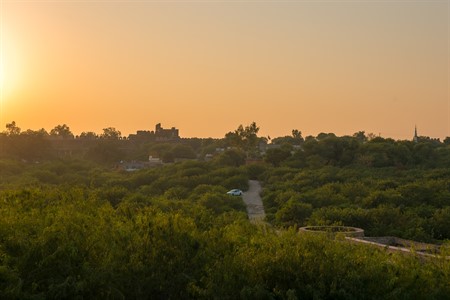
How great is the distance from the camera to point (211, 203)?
158ft

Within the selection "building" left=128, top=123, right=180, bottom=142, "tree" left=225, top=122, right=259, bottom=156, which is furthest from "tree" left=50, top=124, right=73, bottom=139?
"tree" left=225, top=122, right=259, bottom=156

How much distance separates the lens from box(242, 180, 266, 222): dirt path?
50000 millimetres

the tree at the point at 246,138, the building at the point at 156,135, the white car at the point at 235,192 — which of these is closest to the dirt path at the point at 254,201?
the white car at the point at 235,192

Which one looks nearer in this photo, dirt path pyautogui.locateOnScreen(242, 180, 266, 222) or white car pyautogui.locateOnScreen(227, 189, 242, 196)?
dirt path pyautogui.locateOnScreen(242, 180, 266, 222)

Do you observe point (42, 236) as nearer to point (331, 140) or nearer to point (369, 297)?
point (369, 297)

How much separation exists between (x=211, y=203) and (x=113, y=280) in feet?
105

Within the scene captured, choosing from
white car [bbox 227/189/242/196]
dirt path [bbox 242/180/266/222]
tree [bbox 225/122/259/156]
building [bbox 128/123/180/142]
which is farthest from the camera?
building [bbox 128/123/180/142]

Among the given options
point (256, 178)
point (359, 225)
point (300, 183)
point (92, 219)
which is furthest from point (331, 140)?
point (92, 219)

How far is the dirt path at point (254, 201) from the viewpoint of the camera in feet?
164

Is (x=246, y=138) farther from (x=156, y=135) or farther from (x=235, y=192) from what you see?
(x=156, y=135)

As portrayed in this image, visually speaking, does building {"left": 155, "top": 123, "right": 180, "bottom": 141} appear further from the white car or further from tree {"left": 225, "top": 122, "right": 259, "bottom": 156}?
the white car

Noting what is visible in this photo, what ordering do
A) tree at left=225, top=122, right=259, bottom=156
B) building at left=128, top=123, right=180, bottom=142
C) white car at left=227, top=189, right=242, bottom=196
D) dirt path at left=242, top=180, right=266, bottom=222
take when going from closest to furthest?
dirt path at left=242, top=180, right=266, bottom=222
white car at left=227, top=189, right=242, bottom=196
tree at left=225, top=122, right=259, bottom=156
building at left=128, top=123, right=180, bottom=142

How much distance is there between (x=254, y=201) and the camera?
5900 cm

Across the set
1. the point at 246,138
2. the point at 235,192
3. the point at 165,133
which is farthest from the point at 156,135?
the point at 235,192
